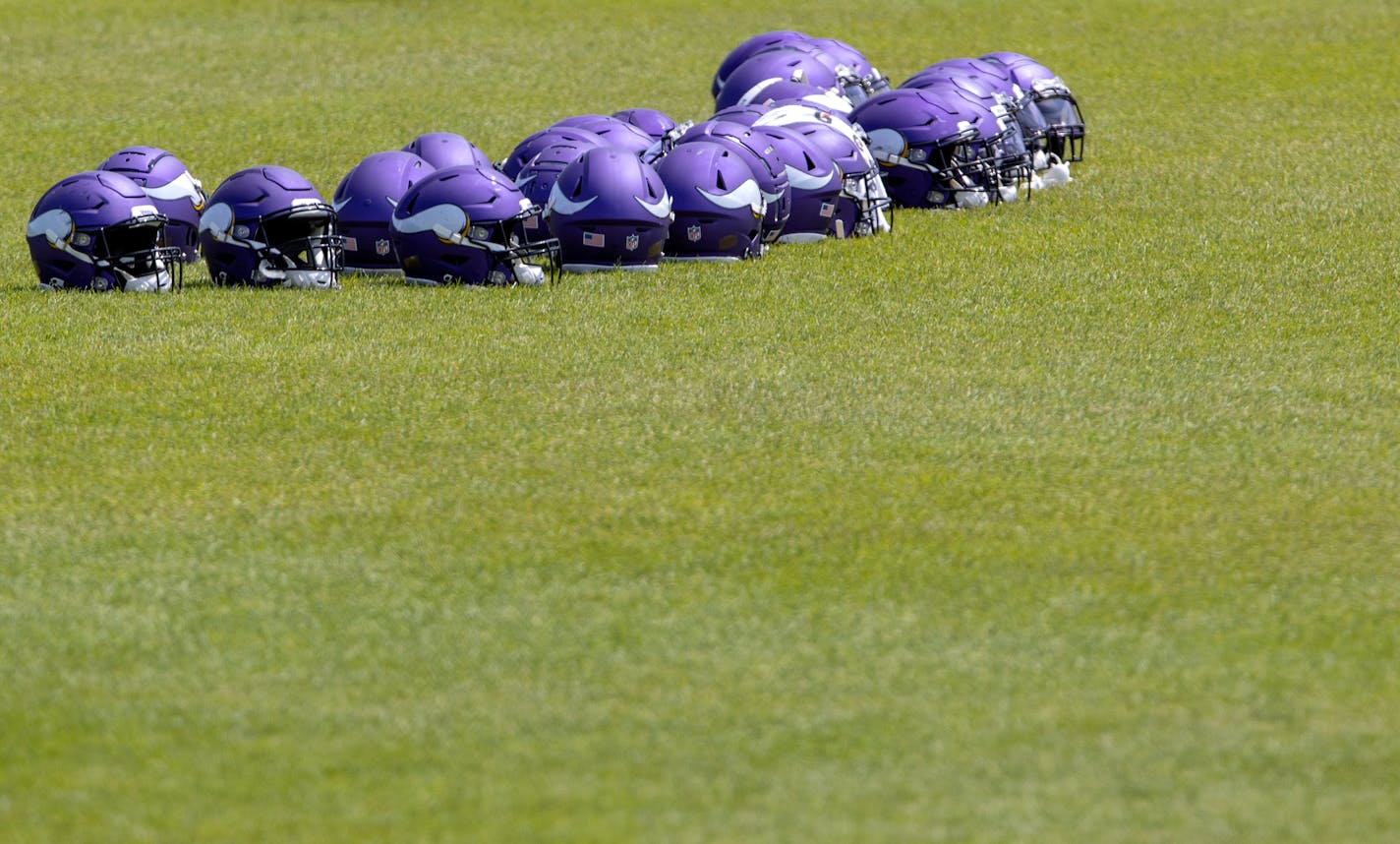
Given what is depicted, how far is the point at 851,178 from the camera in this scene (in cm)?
1783

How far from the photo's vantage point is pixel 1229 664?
7742mm

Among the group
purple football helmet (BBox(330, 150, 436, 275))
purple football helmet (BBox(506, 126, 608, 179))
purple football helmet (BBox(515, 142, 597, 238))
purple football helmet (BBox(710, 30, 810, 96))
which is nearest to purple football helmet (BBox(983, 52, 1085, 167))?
purple football helmet (BBox(710, 30, 810, 96))

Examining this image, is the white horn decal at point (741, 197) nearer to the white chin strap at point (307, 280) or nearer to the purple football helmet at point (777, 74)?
the white chin strap at point (307, 280)

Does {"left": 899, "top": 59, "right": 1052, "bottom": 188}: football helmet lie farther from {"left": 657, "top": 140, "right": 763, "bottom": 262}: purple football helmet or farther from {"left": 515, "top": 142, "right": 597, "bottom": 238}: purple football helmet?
{"left": 515, "top": 142, "right": 597, "bottom": 238}: purple football helmet

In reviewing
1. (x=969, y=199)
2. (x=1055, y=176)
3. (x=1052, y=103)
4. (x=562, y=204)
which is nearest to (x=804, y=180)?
(x=562, y=204)

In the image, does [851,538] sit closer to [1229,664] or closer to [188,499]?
[1229,664]

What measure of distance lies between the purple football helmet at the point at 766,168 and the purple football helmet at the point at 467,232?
232cm

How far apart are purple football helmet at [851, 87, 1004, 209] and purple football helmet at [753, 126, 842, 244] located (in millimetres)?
2209

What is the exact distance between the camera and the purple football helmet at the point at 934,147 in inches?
766

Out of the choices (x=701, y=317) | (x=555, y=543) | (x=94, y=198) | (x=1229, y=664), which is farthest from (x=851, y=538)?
(x=94, y=198)

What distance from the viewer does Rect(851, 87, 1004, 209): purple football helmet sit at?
766 inches

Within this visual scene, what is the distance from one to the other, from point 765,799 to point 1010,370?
6.78m

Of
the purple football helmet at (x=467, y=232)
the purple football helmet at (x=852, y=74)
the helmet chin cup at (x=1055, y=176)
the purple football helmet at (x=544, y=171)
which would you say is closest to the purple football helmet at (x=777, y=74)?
the purple football helmet at (x=852, y=74)

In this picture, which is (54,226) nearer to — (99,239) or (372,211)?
(99,239)
